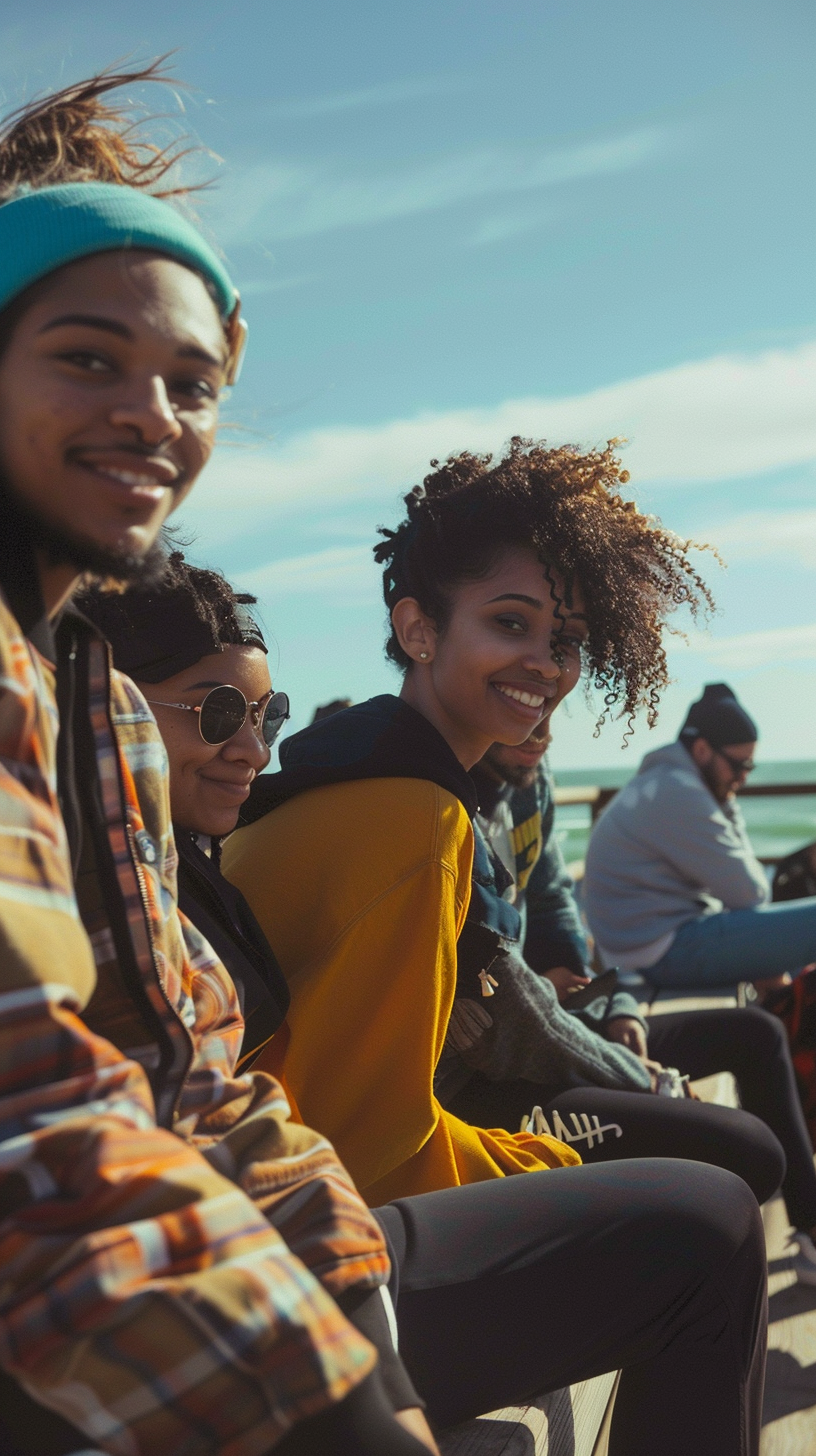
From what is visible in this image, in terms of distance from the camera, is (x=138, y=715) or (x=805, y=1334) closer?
(x=138, y=715)

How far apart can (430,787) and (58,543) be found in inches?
33.7

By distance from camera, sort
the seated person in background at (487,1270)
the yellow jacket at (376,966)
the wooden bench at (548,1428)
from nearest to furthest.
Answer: the seated person in background at (487,1270) < the wooden bench at (548,1428) < the yellow jacket at (376,966)

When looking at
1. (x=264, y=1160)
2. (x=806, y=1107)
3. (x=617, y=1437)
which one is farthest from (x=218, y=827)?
(x=806, y=1107)

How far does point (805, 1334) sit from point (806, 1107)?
69 cm

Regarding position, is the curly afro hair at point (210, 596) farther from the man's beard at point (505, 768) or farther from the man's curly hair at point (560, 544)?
the man's beard at point (505, 768)

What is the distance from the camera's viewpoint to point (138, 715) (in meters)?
1.22

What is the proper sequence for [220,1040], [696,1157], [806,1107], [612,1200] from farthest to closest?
[806,1107]
[696,1157]
[612,1200]
[220,1040]

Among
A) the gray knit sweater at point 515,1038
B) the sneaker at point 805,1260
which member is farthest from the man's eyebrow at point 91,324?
the sneaker at point 805,1260

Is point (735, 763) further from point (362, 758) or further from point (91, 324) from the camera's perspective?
point (91, 324)

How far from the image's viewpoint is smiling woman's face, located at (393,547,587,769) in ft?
7.32

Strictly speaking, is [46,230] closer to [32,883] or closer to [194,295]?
[194,295]

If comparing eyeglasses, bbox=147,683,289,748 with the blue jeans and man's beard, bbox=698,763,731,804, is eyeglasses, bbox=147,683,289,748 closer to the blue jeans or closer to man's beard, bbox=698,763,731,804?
the blue jeans

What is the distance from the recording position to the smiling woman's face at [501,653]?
7.32ft

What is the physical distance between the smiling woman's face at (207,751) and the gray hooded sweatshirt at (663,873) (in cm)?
282
